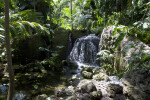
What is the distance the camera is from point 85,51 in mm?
7449

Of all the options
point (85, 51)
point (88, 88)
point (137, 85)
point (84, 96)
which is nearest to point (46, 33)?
point (85, 51)

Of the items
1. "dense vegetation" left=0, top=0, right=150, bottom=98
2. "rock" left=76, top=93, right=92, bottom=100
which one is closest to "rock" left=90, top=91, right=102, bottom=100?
"rock" left=76, top=93, right=92, bottom=100

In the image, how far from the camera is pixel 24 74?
480 centimetres

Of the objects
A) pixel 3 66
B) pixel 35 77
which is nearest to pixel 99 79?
pixel 35 77

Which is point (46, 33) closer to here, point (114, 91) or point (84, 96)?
point (84, 96)

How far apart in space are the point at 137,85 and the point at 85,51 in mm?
5332

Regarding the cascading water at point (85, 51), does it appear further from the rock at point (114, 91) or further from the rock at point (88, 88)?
the rock at point (114, 91)

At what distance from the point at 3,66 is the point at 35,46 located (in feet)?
7.74

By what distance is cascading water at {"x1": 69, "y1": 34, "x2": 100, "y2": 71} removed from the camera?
23.5 ft

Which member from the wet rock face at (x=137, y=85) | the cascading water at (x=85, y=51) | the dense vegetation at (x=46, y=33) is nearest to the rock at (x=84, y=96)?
the wet rock face at (x=137, y=85)

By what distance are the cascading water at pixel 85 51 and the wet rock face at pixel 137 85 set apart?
4.55m

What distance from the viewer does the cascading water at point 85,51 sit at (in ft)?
23.5

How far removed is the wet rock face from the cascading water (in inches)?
179

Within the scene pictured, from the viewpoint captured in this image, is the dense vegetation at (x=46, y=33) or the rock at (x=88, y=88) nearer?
the dense vegetation at (x=46, y=33)
